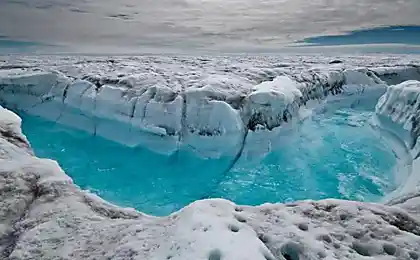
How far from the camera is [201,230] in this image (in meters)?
2.40

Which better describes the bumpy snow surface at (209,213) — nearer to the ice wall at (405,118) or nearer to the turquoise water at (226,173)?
the ice wall at (405,118)

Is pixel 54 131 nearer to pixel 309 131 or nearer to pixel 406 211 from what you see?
pixel 309 131

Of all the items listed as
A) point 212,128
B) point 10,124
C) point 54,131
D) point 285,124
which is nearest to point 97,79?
point 54,131

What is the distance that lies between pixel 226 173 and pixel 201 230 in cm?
762

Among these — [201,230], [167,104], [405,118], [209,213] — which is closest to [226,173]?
[167,104]

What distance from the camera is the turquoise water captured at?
863 cm

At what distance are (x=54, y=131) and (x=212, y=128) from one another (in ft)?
22.7

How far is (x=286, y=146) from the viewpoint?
11.7 meters

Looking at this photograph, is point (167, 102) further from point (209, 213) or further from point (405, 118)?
point (209, 213)

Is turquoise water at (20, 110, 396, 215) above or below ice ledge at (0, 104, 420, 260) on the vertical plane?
below

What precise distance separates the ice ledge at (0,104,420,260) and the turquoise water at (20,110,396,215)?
189 inches

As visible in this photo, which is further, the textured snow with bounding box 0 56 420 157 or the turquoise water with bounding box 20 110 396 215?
the textured snow with bounding box 0 56 420 157

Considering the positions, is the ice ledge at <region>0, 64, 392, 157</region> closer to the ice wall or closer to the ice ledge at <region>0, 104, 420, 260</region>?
the ice wall

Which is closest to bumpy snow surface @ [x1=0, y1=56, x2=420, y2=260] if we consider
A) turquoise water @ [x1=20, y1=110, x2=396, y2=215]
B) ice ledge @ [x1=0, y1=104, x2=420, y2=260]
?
ice ledge @ [x1=0, y1=104, x2=420, y2=260]
